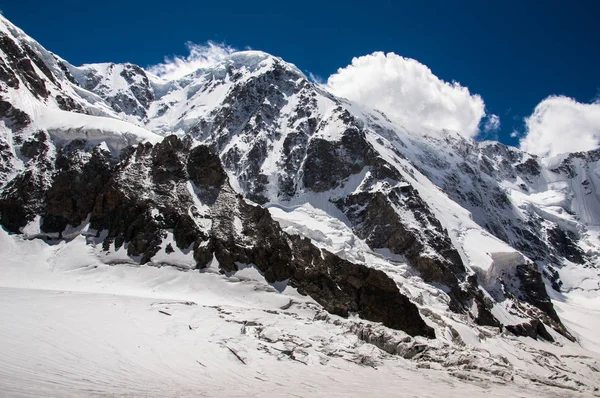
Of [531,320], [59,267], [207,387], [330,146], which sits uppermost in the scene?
[330,146]

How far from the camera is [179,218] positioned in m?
59.1

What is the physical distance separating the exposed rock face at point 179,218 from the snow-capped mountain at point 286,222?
0.19 m

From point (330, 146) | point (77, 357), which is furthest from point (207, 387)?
point (330, 146)

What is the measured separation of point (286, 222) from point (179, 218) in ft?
102

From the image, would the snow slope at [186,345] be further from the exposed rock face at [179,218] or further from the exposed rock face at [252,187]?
the exposed rock face at [252,187]

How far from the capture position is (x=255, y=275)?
55.1 metres

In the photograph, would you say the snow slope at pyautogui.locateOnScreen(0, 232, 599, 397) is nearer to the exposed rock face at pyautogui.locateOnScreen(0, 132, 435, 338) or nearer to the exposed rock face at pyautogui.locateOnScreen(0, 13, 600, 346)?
the exposed rock face at pyautogui.locateOnScreen(0, 132, 435, 338)

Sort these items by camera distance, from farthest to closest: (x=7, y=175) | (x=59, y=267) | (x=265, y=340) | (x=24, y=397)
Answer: (x=7, y=175)
(x=59, y=267)
(x=265, y=340)
(x=24, y=397)

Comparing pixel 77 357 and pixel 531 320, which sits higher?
pixel 531 320

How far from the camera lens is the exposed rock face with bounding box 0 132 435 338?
5569cm

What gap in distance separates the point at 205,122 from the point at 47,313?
12035 centimetres

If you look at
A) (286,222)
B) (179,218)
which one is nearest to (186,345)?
(179,218)

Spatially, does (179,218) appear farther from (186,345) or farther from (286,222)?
(186,345)

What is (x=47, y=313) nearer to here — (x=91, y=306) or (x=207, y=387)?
(x=91, y=306)
